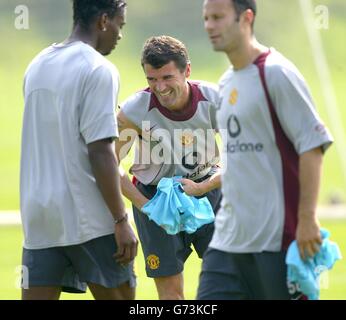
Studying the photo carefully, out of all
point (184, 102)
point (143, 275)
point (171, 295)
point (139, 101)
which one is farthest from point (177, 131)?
point (143, 275)

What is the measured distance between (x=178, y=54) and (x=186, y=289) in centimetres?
397

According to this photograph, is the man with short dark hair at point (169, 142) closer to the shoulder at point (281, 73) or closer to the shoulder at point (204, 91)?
the shoulder at point (204, 91)

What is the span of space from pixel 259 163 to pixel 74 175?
3.53 ft

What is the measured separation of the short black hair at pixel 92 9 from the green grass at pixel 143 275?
4.22 meters

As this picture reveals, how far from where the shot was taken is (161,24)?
77.2ft

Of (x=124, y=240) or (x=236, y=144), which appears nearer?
(x=236, y=144)

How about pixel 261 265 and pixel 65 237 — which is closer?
pixel 261 265

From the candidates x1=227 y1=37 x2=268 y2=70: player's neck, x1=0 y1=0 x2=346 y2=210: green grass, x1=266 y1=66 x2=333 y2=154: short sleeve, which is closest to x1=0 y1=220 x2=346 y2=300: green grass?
x1=227 y1=37 x2=268 y2=70: player's neck

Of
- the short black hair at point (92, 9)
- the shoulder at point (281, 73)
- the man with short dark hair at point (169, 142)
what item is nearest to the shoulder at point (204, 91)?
the man with short dark hair at point (169, 142)

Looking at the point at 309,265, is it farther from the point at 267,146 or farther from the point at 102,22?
the point at 102,22

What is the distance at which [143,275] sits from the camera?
11539 mm

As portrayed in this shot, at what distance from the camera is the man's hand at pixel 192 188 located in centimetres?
662
